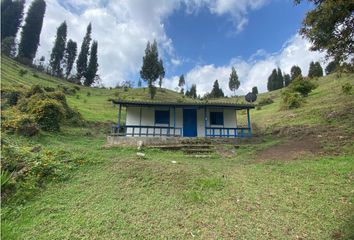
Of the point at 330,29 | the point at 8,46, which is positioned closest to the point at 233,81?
the point at 330,29

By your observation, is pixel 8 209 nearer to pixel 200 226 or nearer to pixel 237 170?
pixel 200 226

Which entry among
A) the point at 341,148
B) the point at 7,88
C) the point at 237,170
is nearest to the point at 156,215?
the point at 237,170

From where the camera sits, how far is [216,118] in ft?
58.2

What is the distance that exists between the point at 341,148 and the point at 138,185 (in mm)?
9646

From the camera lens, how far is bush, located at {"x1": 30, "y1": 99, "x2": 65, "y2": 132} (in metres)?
16.2

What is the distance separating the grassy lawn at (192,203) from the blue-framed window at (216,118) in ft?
25.0

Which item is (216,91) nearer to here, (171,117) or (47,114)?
(171,117)

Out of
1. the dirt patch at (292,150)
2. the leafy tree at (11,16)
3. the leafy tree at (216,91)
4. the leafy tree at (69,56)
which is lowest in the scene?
the dirt patch at (292,150)

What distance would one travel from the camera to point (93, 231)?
18.3 ft

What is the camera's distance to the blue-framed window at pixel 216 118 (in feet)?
58.0

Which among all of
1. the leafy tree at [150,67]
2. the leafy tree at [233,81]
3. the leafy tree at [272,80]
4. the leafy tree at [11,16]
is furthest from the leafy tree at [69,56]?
the leafy tree at [272,80]

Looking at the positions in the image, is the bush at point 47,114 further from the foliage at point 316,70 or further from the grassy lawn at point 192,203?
the foliage at point 316,70

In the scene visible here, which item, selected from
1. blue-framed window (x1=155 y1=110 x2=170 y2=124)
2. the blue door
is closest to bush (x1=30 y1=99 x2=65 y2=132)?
blue-framed window (x1=155 y1=110 x2=170 y2=124)

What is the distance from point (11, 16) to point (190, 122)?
55.3 metres
